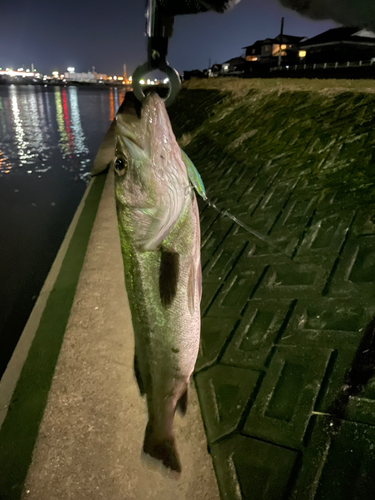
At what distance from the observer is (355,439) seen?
221cm

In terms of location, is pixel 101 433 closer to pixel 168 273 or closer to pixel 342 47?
pixel 168 273

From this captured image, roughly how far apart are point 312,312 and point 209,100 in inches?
479

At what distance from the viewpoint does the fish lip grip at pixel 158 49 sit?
6.03 ft

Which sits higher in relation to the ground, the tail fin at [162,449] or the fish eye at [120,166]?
the fish eye at [120,166]

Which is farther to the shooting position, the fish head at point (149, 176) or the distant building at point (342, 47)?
the distant building at point (342, 47)

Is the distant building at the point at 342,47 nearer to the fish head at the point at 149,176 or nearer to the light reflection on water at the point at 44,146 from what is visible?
the light reflection on water at the point at 44,146

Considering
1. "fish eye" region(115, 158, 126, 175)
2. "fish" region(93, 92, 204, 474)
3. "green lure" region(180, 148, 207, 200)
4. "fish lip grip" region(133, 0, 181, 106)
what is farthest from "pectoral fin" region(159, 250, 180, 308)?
"fish lip grip" region(133, 0, 181, 106)

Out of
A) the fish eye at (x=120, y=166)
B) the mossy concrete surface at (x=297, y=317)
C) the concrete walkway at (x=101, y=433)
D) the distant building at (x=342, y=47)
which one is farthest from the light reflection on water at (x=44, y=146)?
the distant building at (x=342, y=47)

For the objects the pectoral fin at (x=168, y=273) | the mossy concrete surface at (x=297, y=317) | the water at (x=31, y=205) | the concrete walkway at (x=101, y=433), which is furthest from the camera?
the water at (x=31, y=205)

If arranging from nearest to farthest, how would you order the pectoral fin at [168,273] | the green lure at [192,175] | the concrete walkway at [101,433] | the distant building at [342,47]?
1. the green lure at [192,175]
2. the pectoral fin at [168,273]
3. the concrete walkway at [101,433]
4. the distant building at [342,47]

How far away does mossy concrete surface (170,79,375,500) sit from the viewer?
2320 millimetres

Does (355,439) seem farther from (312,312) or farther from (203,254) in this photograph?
(203,254)

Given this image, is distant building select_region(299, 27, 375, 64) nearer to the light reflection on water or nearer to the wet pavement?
the wet pavement

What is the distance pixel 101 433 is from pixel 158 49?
9.60ft
